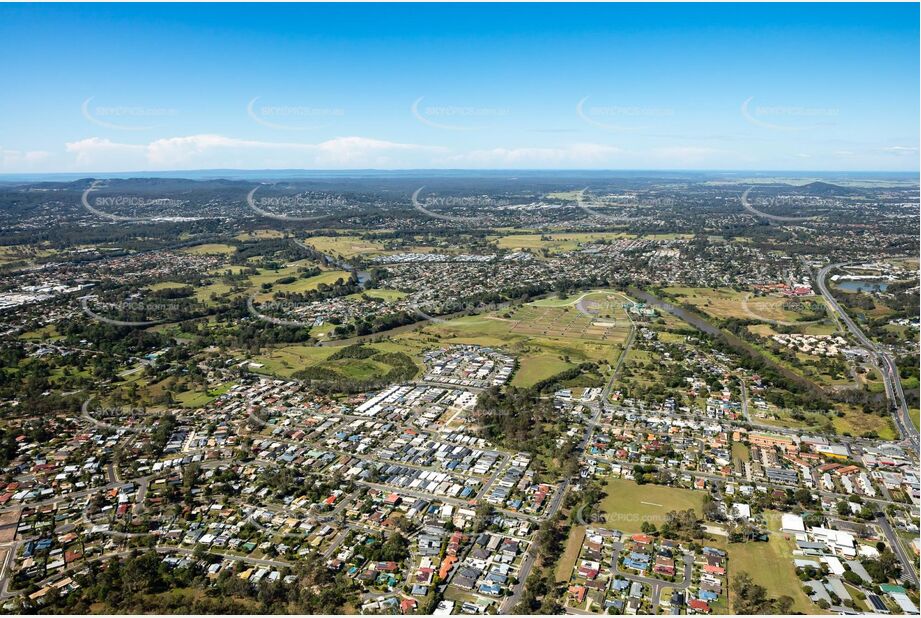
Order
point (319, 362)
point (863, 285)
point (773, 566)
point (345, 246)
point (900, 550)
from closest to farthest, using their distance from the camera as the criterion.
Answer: point (773, 566), point (900, 550), point (319, 362), point (863, 285), point (345, 246)

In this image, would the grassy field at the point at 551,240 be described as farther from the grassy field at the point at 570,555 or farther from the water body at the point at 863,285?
the grassy field at the point at 570,555

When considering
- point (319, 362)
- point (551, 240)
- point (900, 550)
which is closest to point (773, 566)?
point (900, 550)

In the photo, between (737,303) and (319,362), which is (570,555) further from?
(737,303)

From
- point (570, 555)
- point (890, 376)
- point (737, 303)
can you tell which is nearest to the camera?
point (570, 555)

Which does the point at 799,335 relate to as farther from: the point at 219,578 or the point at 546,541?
the point at 219,578

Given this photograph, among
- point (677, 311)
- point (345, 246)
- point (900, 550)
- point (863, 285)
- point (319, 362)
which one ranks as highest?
point (345, 246)

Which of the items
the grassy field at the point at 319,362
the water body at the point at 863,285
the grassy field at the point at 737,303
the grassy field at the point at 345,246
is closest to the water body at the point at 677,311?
the grassy field at the point at 737,303
